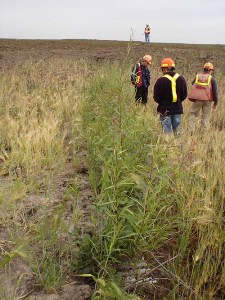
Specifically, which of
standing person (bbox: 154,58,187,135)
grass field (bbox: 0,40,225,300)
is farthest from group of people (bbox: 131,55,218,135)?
grass field (bbox: 0,40,225,300)

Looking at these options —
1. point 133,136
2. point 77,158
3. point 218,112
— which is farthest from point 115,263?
point 218,112

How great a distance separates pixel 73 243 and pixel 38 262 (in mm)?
315

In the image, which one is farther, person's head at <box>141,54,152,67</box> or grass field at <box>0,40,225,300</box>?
person's head at <box>141,54,152,67</box>

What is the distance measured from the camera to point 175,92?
6.89 meters

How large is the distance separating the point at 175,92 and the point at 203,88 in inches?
62.4

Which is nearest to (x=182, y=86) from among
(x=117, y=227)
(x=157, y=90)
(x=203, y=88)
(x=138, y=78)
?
(x=157, y=90)

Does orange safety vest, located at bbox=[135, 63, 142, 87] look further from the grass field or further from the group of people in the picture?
the grass field

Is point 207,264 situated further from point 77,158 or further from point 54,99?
point 54,99

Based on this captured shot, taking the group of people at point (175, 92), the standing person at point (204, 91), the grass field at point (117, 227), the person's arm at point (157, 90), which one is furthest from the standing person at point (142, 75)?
the grass field at point (117, 227)

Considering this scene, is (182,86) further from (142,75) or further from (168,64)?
(142,75)

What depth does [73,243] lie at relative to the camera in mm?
2857

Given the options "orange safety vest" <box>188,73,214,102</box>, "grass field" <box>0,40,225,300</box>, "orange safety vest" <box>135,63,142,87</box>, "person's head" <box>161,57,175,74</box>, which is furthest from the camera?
"orange safety vest" <box>135,63,142,87</box>

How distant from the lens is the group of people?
6871mm

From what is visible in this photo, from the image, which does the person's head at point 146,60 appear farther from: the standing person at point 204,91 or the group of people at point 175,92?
the standing person at point 204,91
